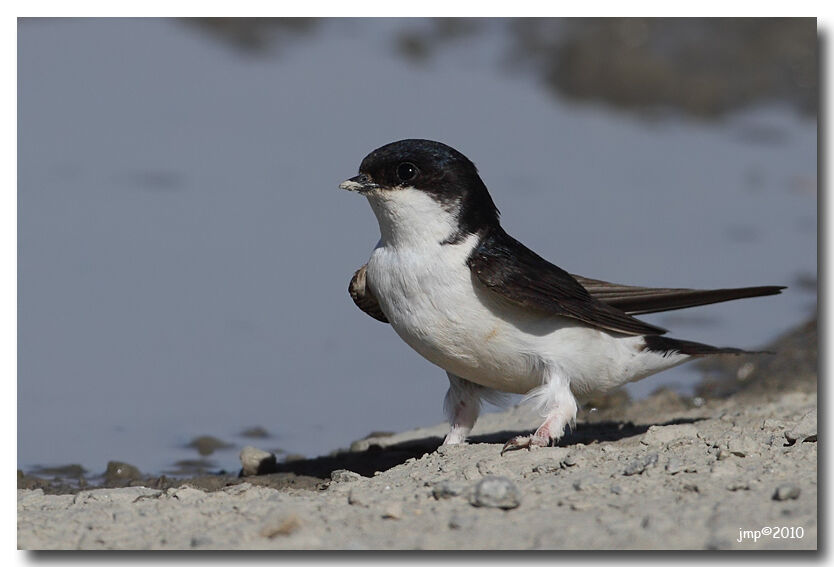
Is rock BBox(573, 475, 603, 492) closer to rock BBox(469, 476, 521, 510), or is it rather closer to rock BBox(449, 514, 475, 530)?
rock BBox(469, 476, 521, 510)

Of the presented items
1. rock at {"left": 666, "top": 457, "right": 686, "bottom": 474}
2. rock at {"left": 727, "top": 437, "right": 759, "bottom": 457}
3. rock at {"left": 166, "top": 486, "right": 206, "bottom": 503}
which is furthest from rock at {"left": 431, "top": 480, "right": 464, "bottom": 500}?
rock at {"left": 727, "top": 437, "right": 759, "bottom": 457}

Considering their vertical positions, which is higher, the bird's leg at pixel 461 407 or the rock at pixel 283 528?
the bird's leg at pixel 461 407

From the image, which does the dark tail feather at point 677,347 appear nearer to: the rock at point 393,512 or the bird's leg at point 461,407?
the bird's leg at point 461,407

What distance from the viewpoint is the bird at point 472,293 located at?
6.11 meters

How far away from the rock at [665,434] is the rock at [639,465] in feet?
2.48

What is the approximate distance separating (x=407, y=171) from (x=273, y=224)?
5.36m

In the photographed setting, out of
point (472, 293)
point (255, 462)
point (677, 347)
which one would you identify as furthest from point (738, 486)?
point (255, 462)

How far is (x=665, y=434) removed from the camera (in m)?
6.49

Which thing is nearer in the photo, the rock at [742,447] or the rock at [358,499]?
the rock at [358,499]

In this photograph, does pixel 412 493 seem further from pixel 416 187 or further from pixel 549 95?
pixel 549 95

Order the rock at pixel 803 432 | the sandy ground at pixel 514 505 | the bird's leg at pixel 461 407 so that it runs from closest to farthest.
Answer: the sandy ground at pixel 514 505 → the rock at pixel 803 432 → the bird's leg at pixel 461 407

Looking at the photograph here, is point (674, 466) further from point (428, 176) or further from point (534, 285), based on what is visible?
point (428, 176)

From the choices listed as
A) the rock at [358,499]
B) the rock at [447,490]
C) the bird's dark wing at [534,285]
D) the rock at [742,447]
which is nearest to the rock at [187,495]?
the rock at [358,499]

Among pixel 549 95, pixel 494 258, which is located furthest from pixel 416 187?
pixel 549 95
